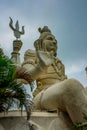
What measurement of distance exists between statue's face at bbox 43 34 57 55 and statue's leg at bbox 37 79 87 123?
106 inches

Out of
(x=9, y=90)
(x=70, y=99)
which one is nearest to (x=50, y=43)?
(x=70, y=99)

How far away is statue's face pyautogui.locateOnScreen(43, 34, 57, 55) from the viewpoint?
11.5 metres

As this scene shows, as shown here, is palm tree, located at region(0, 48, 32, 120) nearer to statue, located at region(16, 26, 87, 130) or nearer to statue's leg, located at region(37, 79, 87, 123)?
statue, located at region(16, 26, 87, 130)

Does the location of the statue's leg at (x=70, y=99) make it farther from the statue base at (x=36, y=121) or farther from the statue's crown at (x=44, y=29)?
the statue's crown at (x=44, y=29)

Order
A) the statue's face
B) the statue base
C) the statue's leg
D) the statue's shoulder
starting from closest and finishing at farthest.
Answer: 1. the statue base
2. the statue's leg
3. the statue's shoulder
4. the statue's face

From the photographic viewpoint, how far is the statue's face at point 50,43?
454 inches

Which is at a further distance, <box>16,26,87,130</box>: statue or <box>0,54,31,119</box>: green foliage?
<box>16,26,87,130</box>: statue

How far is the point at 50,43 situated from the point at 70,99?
337 cm

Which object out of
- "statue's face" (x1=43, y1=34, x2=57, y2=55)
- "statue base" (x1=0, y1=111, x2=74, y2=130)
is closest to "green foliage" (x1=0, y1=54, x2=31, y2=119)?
"statue base" (x1=0, y1=111, x2=74, y2=130)

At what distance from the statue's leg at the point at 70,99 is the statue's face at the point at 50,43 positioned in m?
Result: 2.69

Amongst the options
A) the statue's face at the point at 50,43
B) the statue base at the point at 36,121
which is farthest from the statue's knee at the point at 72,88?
the statue's face at the point at 50,43

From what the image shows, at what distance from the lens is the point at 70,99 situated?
857 cm

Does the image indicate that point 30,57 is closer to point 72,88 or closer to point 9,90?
point 72,88

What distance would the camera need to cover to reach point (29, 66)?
10.7m
